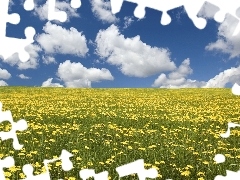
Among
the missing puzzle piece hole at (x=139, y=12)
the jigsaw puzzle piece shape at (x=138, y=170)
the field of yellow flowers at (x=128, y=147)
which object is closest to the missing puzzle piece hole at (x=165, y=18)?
the missing puzzle piece hole at (x=139, y=12)

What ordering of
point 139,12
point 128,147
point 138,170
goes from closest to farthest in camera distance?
point 138,170, point 139,12, point 128,147

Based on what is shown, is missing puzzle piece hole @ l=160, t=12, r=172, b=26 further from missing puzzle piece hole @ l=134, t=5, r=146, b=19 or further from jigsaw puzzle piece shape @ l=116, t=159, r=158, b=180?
jigsaw puzzle piece shape @ l=116, t=159, r=158, b=180

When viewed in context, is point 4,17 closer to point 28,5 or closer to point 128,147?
point 28,5

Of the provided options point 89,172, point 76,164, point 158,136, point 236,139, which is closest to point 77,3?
point 89,172

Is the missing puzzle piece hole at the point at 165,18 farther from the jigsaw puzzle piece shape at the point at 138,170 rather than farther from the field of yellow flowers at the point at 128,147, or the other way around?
the field of yellow flowers at the point at 128,147

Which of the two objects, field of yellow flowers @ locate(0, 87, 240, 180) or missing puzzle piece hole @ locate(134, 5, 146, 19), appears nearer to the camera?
missing puzzle piece hole @ locate(134, 5, 146, 19)

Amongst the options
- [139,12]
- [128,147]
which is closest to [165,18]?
[139,12]

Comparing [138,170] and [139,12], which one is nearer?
[138,170]

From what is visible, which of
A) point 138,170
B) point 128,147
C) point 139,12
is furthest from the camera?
point 128,147

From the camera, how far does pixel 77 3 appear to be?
6340 mm

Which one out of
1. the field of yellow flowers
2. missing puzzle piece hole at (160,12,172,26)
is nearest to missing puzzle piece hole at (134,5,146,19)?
missing puzzle piece hole at (160,12,172,26)

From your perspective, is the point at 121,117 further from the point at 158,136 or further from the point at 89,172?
the point at 89,172

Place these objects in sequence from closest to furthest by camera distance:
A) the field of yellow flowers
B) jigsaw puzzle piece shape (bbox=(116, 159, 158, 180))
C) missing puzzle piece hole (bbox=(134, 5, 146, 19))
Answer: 1. jigsaw puzzle piece shape (bbox=(116, 159, 158, 180))
2. missing puzzle piece hole (bbox=(134, 5, 146, 19))
3. the field of yellow flowers

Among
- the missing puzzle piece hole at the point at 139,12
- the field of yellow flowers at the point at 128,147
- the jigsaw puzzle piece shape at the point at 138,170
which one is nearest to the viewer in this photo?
the jigsaw puzzle piece shape at the point at 138,170
